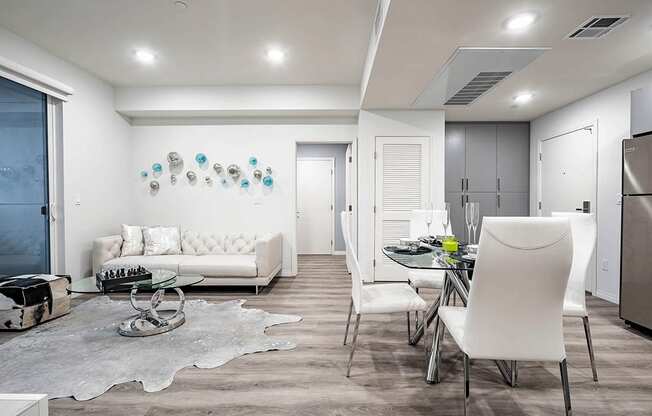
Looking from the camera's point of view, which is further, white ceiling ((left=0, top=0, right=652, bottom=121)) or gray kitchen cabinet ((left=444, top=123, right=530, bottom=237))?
gray kitchen cabinet ((left=444, top=123, right=530, bottom=237))

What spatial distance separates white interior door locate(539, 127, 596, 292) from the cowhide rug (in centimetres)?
377

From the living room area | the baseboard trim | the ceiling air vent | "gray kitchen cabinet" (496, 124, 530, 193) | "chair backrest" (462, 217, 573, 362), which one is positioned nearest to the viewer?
"chair backrest" (462, 217, 573, 362)

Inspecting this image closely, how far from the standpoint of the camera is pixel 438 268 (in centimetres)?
179

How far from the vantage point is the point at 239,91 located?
4.48m

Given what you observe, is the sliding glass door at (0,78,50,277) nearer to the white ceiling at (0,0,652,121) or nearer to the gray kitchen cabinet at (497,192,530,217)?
the white ceiling at (0,0,652,121)

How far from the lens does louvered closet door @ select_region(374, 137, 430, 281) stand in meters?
4.43

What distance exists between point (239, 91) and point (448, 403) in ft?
13.8

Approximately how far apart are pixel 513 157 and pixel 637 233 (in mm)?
2593

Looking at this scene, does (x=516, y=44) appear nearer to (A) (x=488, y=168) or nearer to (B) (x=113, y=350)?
(A) (x=488, y=168)

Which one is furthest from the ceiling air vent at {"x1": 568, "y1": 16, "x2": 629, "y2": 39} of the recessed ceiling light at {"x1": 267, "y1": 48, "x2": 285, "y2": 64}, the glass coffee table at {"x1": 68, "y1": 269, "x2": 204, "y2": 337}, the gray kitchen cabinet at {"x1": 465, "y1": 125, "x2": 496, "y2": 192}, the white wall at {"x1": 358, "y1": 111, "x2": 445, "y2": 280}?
the glass coffee table at {"x1": 68, "y1": 269, "x2": 204, "y2": 337}

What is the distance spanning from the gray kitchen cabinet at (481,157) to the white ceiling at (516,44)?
3.64 feet

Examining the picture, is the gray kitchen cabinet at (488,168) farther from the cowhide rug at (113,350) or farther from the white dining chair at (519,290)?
the white dining chair at (519,290)

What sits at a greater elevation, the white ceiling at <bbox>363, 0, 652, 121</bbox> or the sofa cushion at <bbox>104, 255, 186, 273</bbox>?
the white ceiling at <bbox>363, 0, 652, 121</bbox>

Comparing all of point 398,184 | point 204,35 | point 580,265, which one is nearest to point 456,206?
point 398,184
